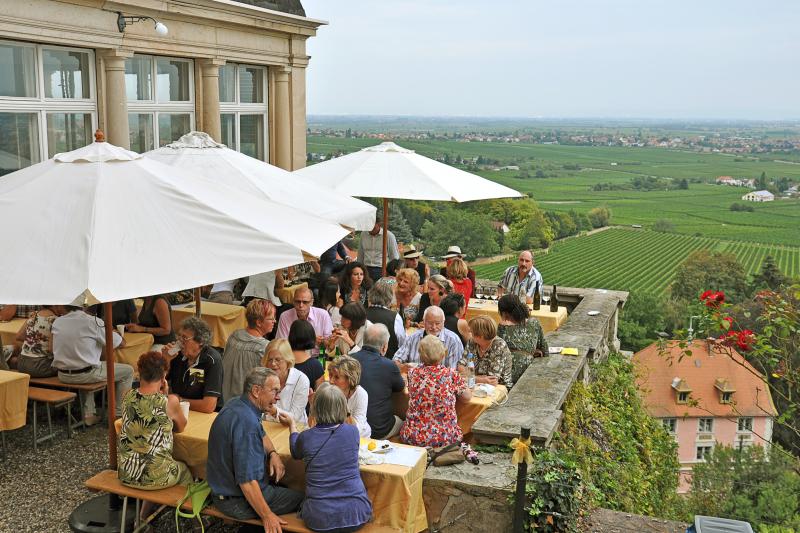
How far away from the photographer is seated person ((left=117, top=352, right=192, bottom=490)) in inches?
182

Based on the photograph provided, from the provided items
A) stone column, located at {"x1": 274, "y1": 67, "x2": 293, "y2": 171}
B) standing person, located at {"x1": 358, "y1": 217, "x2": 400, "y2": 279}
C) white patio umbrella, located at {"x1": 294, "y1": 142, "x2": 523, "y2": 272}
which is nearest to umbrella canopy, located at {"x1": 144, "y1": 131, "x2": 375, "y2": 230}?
white patio umbrella, located at {"x1": 294, "y1": 142, "x2": 523, "y2": 272}

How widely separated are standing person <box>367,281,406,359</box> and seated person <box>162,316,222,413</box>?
175 cm

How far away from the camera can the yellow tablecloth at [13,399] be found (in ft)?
19.4

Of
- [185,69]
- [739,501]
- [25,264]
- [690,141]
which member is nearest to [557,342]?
[25,264]

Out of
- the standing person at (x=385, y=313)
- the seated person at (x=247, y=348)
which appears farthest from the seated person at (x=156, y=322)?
the standing person at (x=385, y=313)

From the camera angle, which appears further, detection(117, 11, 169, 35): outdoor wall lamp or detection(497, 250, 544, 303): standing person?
detection(117, 11, 169, 35): outdoor wall lamp

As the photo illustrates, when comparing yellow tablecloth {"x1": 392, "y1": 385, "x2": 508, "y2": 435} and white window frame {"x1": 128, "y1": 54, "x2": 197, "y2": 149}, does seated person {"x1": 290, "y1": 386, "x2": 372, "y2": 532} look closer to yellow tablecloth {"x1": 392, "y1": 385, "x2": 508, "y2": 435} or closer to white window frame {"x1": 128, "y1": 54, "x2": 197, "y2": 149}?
yellow tablecloth {"x1": 392, "y1": 385, "x2": 508, "y2": 435}

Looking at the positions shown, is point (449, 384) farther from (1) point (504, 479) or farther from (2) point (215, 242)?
(2) point (215, 242)

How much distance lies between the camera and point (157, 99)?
11.4 metres

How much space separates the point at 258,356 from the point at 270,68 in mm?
9046

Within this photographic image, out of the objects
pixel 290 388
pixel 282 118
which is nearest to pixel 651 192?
pixel 282 118

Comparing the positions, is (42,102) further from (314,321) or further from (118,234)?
(118,234)

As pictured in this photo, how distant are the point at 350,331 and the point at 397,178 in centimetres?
274

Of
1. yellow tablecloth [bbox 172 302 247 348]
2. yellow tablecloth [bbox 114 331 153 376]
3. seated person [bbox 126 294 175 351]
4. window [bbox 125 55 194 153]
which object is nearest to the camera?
yellow tablecloth [bbox 114 331 153 376]
